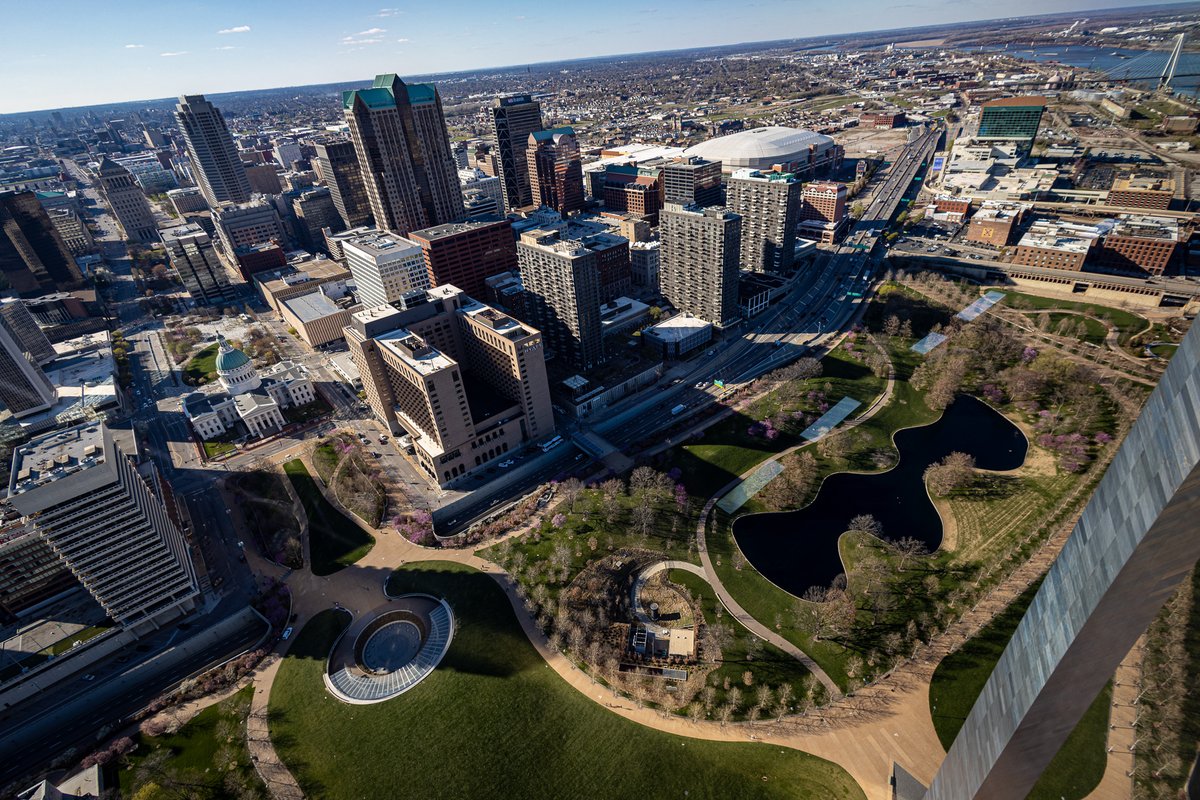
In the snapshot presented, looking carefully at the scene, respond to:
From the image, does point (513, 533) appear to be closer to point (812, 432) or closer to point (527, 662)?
point (527, 662)

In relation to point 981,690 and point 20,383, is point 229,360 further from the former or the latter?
point 981,690

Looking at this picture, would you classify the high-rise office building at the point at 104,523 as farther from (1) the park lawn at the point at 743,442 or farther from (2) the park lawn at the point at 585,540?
(1) the park lawn at the point at 743,442

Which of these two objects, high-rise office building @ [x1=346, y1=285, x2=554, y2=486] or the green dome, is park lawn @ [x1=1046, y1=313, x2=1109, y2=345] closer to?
high-rise office building @ [x1=346, y1=285, x2=554, y2=486]

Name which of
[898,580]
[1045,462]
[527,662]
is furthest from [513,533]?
[1045,462]

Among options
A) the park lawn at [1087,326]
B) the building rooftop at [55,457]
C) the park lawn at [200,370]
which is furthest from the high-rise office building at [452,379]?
the park lawn at [1087,326]

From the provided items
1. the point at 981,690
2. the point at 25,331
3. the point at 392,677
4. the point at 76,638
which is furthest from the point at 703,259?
the point at 25,331
